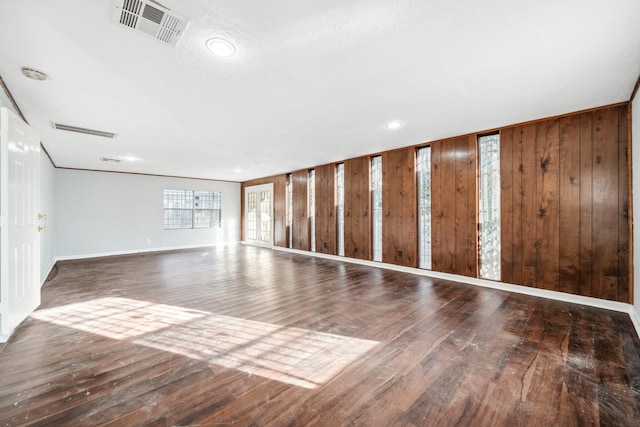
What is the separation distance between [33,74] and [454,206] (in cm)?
540

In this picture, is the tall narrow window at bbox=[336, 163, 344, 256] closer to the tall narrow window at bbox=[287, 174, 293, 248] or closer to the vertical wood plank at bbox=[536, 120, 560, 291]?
the tall narrow window at bbox=[287, 174, 293, 248]

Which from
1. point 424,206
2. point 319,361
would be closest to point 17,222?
point 319,361

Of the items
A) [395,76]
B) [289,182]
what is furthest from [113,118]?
[289,182]

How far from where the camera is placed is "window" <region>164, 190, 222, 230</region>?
871 centimetres

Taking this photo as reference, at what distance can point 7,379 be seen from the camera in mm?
1857

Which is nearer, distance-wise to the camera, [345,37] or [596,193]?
[345,37]

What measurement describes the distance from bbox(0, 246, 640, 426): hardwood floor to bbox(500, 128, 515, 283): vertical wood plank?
0.42 meters

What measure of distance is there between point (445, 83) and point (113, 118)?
13.2 ft

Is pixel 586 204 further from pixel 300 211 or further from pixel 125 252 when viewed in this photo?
pixel 125 252

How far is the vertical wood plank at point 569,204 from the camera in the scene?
3.42 meters

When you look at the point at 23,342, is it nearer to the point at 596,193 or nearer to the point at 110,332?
→ the point at 110,332

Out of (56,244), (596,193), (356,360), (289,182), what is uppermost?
(289,182)

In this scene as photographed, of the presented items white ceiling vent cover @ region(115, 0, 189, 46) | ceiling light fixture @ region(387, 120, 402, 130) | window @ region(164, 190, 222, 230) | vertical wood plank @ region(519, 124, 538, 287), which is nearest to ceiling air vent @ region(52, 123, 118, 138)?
white ceiling vent cover @ region(115, 0, 189, 46)

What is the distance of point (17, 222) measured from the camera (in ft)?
8.58
